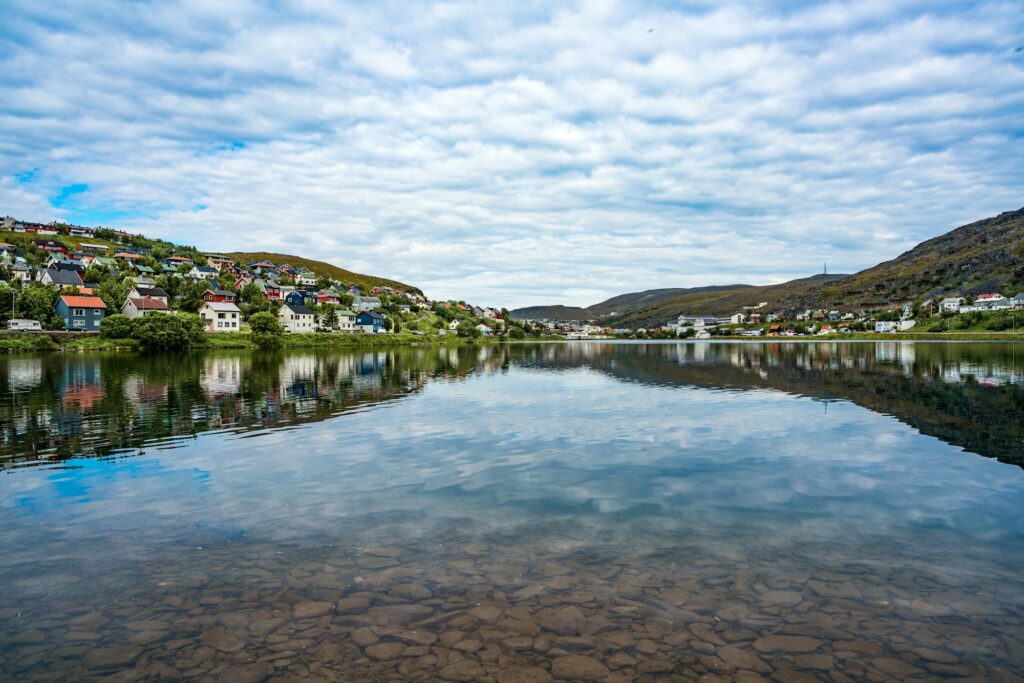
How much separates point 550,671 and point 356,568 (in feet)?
15.8

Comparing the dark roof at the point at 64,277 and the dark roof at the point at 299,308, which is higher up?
the dark roof at the point at 64,277

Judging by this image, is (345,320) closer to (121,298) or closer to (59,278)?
(121,298)

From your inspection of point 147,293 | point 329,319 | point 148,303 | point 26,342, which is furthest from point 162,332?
point 329,319

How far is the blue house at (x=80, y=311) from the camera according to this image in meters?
121

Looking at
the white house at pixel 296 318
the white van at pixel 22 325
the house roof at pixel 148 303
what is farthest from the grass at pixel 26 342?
the white house at pixel 296 318

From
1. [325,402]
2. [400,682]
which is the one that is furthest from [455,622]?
[325,402]

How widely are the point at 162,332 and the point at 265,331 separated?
1154 inches

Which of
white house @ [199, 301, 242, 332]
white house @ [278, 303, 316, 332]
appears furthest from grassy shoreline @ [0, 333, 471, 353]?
white house @ [278, 303, 316, 332]

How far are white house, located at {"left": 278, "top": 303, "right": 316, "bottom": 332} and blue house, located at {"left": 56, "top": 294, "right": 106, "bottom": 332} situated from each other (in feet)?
155

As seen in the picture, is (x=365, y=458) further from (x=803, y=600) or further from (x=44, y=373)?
(x=44, y=373)

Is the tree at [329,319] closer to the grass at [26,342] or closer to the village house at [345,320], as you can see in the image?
the village house at [345,320]

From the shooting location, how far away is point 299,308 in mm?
171125

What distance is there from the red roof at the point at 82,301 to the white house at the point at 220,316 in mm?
23766

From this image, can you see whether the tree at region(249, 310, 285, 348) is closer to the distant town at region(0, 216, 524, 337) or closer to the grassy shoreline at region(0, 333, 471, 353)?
the grassy shoreline at region(0, 333, 471, 353)
